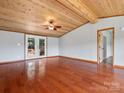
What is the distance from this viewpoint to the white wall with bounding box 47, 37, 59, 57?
838 centimetres

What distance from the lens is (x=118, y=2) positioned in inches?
131

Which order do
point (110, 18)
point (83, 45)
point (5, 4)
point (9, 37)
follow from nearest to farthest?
point (5, 4) < point (110, 18) < point (9, 37) < point (83, 45)

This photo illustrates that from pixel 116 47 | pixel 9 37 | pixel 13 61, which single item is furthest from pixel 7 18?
pixel 116 47

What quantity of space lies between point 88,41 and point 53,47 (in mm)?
3648

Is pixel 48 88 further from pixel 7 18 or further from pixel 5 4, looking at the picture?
pixel 7 18

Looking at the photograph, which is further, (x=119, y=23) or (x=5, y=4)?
(x=119, y=23)

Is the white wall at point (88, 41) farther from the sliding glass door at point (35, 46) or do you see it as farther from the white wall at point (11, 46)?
the white wall at point (11, 46)

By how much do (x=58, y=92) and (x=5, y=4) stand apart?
3327 mm

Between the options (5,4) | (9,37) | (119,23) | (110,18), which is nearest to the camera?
(5,4)

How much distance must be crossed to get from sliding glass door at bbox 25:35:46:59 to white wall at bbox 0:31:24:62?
19.2 inches

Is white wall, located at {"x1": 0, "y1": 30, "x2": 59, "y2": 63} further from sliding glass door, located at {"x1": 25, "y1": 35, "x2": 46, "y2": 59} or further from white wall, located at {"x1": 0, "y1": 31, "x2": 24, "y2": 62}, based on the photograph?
sliding glass door, located at {"x1": 25, "y1": 35, "x2": 46, "y2": 59}

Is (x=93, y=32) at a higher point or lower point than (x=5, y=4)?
lower

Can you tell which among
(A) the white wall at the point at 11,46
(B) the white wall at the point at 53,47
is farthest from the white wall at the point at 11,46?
(B) the white wall at the point at 53,47

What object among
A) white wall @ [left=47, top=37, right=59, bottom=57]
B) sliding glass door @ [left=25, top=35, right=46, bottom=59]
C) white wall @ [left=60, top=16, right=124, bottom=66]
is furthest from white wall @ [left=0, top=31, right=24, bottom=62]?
white wall @ [left=60, top=16, right=124, bottom=66]
